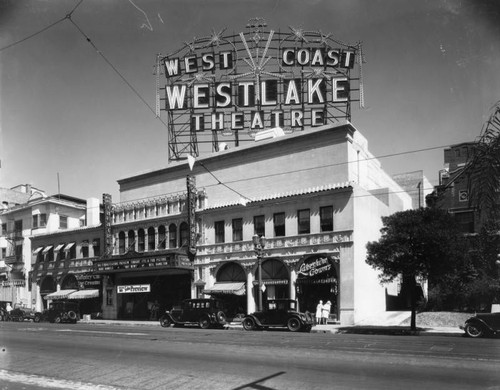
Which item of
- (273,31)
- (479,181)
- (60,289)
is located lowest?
(60,289)

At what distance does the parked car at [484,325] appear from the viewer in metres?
21.3

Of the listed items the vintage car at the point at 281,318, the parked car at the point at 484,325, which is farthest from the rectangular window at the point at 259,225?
the parked car at the point at 484,325

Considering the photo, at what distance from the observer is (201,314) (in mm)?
30672

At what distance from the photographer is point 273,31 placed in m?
40.6

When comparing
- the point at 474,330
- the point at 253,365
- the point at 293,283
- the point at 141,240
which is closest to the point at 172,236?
the point at 141,240

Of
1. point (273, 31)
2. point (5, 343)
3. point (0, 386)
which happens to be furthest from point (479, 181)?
point (273, 31)

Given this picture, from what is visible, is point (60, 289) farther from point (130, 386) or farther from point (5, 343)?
point (130, 386)

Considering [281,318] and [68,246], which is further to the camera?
[68,246]

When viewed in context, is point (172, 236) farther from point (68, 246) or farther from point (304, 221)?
point (68, 246)

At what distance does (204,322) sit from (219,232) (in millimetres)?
9091

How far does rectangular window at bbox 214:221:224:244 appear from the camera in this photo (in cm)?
3800

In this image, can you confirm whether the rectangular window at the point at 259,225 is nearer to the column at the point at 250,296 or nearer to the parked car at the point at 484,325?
the column at the point at 250,296

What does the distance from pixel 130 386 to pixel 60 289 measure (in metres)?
40.9

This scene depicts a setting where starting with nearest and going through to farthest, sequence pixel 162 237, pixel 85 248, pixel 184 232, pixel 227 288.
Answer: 1. pixel 227 288
2. pixel 184 232
3. pixel 162 237
4. pixel 85 248
